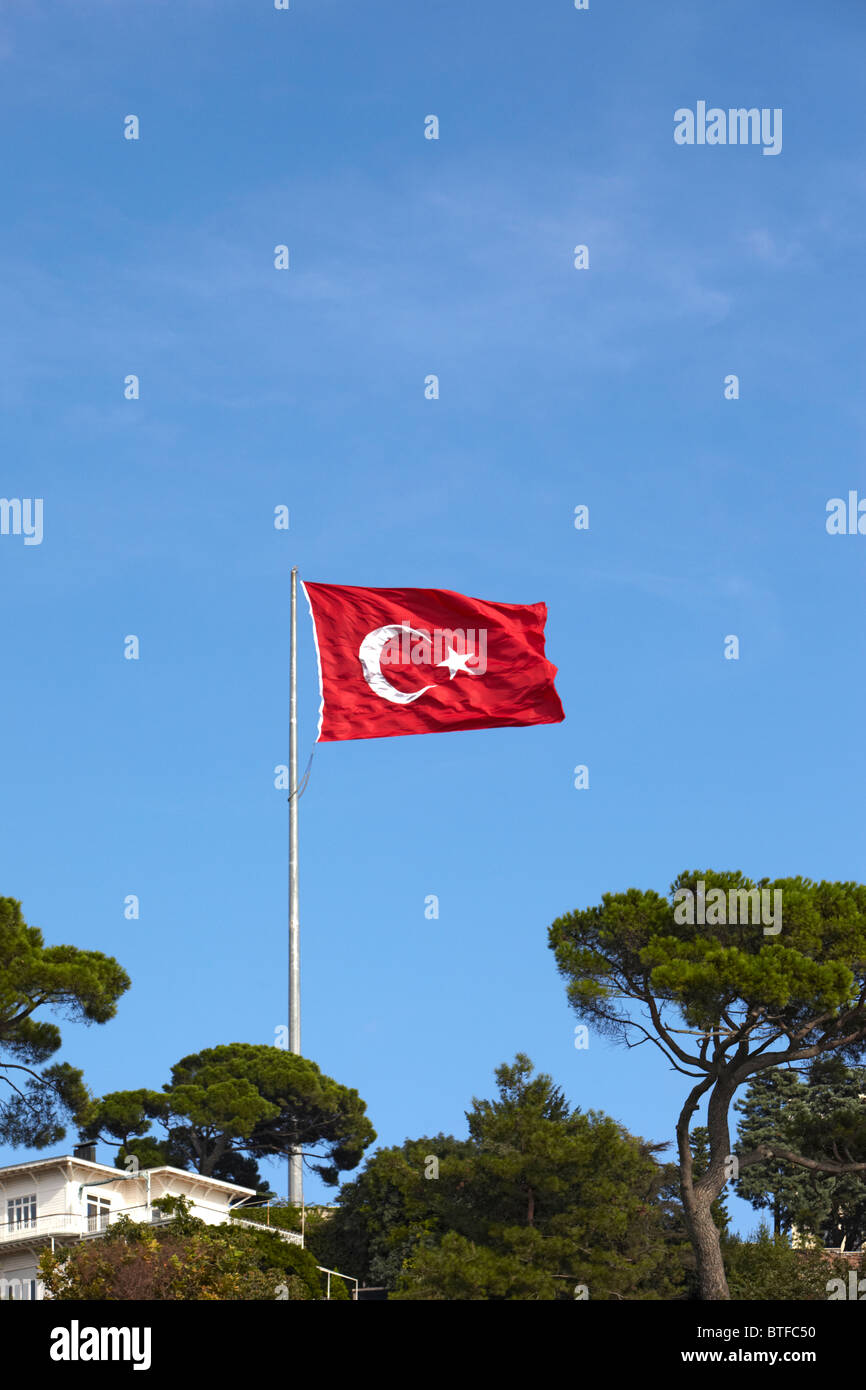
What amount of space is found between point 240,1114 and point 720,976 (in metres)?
31.5

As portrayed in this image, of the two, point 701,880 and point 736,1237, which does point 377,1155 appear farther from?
point 701,880

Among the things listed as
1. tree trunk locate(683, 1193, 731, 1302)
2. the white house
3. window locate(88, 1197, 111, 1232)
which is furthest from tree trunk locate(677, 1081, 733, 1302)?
window locate(88, 1197, 111, 1232)

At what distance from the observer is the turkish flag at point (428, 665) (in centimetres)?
4766

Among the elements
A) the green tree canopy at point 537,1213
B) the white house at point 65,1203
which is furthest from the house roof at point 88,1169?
the green tree canopy at point 537,1213

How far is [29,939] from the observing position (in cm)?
4569

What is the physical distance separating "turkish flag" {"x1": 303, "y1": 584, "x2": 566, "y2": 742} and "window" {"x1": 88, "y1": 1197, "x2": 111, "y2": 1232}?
63.5ft

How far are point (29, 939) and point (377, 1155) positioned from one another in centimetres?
1261

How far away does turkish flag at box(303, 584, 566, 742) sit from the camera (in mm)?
47656

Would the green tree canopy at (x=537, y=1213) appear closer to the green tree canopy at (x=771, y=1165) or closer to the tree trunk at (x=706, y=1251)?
the tree trunk at (x=706, y=1251)

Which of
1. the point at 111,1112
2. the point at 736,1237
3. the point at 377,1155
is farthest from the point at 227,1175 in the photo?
the point at 736,1237

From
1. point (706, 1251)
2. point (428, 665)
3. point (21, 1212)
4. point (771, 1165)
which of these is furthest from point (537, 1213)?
point (771, 1165)

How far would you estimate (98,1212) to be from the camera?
5747 cm

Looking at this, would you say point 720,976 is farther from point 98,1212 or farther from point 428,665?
point 98,1212
